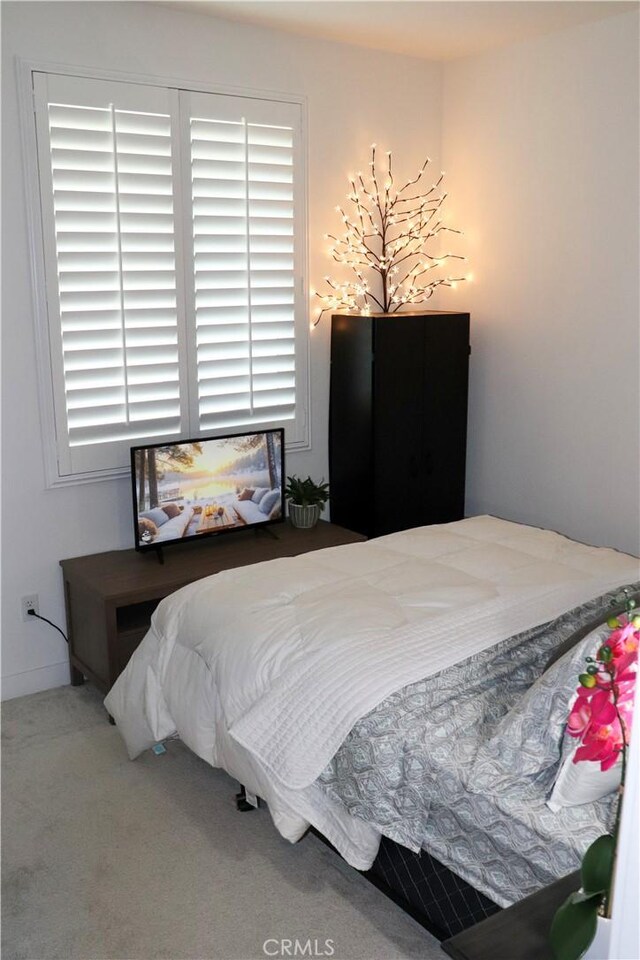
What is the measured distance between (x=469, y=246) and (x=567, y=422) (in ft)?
3.46

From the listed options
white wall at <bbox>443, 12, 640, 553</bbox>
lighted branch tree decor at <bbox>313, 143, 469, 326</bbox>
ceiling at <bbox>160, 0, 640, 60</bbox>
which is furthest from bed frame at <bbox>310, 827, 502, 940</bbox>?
ceiling at <bbox>160, 0, 640, 60</bbox>

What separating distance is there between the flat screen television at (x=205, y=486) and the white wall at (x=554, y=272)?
4.00 ft

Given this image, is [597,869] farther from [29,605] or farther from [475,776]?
[29,605]

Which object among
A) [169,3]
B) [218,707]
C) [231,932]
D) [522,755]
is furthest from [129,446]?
[522,755]

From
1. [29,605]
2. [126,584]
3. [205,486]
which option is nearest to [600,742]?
[126,584]

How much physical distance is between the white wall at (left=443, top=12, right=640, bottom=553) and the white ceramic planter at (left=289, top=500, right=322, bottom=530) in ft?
3.22

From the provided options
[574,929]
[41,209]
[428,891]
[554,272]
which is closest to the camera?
[574,929]

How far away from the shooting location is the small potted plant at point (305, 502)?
4.14m

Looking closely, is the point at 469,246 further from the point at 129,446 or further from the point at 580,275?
the point at 129,446

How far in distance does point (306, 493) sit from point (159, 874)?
1936 mm

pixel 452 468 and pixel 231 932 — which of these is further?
pixel 452 468

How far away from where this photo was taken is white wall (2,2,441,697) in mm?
3344

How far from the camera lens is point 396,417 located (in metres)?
4.20

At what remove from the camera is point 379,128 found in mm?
4332
